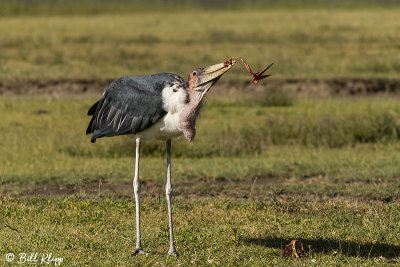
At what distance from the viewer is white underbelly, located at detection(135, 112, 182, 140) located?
6309mm

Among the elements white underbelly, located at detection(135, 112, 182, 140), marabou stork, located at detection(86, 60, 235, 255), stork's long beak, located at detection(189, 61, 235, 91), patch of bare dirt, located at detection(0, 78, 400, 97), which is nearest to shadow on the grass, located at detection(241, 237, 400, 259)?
marabou stork, located at detection(86, 60, 235, 255)

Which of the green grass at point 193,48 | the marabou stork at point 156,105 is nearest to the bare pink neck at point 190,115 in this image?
the marabou stork at point 156,105

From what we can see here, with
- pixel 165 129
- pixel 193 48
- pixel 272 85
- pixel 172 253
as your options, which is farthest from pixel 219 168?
pixel 193 48

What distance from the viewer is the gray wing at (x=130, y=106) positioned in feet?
21.0

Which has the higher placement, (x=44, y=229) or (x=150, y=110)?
(x=150, y=110)

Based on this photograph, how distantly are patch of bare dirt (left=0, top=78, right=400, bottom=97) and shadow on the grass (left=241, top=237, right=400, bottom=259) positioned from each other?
38.0ft

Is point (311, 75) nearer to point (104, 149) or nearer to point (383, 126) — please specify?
point (383, 126)

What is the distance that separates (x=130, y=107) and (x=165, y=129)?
1.31 ft

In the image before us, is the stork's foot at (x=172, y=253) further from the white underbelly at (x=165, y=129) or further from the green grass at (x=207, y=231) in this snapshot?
the white underbelly at (x=165, y=129)

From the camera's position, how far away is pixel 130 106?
6.59 metres

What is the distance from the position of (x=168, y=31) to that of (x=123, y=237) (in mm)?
24792

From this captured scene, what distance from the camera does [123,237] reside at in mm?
7199

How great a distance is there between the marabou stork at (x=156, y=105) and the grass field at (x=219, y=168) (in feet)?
3.06

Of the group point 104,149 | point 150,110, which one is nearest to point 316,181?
point 104,149
